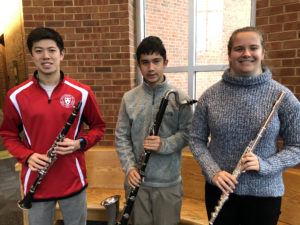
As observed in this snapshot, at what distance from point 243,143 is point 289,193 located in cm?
129

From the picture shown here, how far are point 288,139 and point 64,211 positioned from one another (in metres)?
1.50

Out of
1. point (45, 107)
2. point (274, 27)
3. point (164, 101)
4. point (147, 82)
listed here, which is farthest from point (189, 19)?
point (45, 107)

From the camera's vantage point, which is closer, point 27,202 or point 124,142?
point 27,202

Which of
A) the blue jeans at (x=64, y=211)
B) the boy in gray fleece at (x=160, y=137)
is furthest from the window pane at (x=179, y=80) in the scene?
the blue jeans at (x=64, y=211)

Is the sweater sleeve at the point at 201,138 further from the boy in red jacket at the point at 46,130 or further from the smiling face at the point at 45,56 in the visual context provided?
the smiling face at the point at 45,56

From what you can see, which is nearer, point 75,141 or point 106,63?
point 75,141

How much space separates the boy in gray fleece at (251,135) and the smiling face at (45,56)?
1093 mm

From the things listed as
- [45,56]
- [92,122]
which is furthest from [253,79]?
[45,56]

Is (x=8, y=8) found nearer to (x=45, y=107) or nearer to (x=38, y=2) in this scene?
(x=38, y=2)

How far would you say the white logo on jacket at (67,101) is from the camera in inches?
65.6

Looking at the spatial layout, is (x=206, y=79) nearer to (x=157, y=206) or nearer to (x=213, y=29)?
(x=213, y=29)

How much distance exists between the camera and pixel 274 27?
7.97 feet

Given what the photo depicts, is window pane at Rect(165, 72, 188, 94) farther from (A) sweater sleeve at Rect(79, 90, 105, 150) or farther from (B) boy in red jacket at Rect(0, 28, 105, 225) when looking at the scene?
(B) boy in red jacket at Rect(0, 28, 105, 225)

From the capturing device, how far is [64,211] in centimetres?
171
